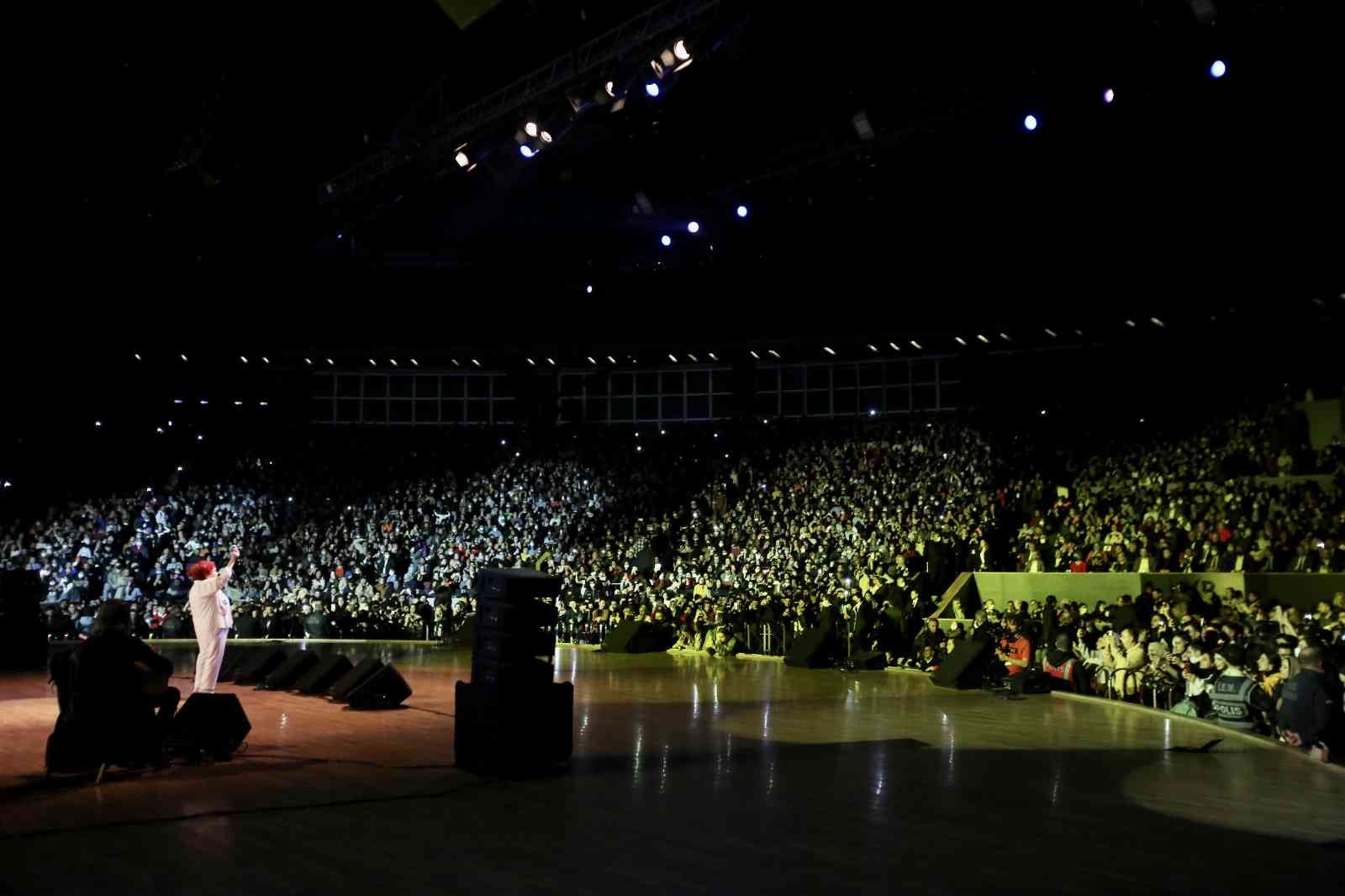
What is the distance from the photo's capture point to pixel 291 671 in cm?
1222

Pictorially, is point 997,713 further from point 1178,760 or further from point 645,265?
point 645,265

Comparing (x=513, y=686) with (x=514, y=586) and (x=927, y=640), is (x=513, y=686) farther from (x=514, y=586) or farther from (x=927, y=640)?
(x=927, y=640)

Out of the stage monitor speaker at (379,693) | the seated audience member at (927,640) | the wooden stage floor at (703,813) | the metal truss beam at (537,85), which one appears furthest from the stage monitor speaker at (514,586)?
the seated audience member at (927,640)

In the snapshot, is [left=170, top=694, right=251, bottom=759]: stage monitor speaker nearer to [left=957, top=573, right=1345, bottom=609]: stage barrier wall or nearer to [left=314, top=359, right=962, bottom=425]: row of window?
[left=957, top=573, right=1345, bottom=609]: stage barrier wall

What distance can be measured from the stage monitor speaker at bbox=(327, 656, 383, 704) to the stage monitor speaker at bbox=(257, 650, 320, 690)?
0.97 metres

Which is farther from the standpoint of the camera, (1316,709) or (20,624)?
(20,624)

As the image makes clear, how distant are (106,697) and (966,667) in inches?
363

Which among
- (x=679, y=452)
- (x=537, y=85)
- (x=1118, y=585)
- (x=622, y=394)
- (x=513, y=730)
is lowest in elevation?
(x=513, y=730)

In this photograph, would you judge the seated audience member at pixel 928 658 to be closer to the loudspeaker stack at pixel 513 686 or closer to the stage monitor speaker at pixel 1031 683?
the stage monitor speaker at pixel 1031 683

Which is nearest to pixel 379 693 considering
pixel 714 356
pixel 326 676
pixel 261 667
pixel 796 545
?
pixel 326 676

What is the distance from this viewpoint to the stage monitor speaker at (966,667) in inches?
510

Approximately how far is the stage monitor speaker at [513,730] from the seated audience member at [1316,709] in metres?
5.26

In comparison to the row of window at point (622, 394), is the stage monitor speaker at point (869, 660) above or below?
below

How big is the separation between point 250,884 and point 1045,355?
23.3 m
